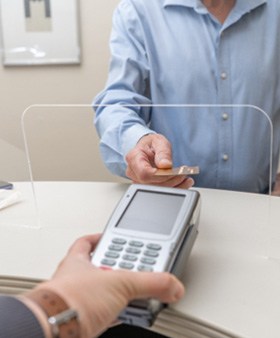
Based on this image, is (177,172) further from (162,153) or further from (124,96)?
(124,96)

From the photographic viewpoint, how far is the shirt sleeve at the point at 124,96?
0.91 meters

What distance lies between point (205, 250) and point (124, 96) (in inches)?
15.8

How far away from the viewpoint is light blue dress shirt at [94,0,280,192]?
1.00 metres

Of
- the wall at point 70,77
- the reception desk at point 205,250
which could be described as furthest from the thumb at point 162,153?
the wall at point 70,77

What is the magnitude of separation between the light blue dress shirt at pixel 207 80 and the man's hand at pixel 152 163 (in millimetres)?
165

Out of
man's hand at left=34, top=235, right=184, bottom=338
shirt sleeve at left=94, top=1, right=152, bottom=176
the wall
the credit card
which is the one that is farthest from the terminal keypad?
the wall

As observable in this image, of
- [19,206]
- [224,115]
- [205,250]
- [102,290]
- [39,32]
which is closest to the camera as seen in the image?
[102,290]

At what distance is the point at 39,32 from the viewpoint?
2.03 m

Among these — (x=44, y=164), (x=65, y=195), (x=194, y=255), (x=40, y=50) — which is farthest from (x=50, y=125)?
(x=40, y=50)

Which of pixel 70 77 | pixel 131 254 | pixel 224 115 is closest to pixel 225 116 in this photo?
pixel 224 115

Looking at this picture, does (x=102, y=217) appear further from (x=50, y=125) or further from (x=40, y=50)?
Answer: (x=40, y=50)

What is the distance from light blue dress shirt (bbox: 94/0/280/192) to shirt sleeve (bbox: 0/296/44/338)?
19.8 inches

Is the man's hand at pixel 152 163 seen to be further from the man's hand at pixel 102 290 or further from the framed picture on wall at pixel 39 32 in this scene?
the framed picture on wall at pixel 39 32

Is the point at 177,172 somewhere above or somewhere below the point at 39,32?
below
